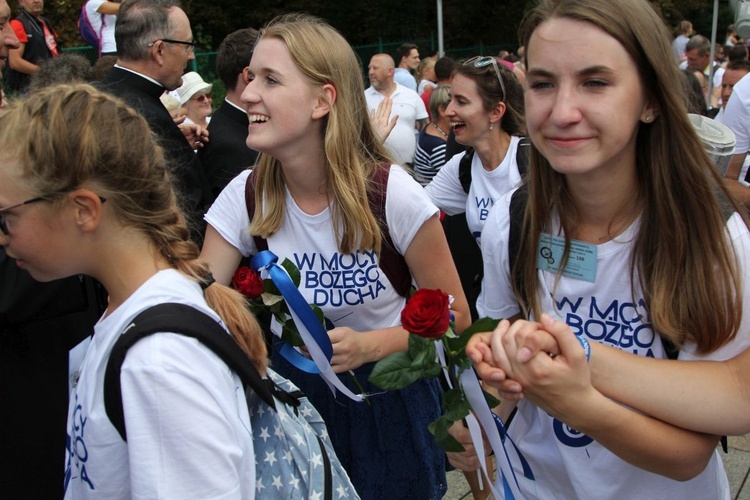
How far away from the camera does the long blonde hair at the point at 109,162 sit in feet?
4.97

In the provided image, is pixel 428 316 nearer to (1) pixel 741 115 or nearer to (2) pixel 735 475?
(2) pixel 735 475

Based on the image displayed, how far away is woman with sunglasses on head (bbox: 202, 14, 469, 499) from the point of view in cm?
244

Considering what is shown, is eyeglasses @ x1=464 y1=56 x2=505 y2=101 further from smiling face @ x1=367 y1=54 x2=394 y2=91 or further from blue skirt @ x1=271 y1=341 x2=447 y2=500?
smiling face @ x1=367 y1=54 x2=394 y2=91

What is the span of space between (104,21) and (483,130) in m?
5.42

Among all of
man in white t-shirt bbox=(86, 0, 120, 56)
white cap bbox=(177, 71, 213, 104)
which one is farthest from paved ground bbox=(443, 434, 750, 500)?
man in white t-shirt bbox=(86, 0, 120, 56)

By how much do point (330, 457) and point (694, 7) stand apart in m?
32.1

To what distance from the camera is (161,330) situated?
1383mm

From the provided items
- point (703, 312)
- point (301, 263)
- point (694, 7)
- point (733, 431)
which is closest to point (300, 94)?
point (301, 263)

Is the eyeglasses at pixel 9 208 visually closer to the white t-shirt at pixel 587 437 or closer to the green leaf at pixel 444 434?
the green leaf at pixel 444 434

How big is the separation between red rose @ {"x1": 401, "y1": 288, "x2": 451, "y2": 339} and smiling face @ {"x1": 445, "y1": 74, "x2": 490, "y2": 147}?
276cm

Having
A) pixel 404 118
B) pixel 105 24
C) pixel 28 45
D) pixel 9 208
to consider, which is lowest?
pixel 404 118

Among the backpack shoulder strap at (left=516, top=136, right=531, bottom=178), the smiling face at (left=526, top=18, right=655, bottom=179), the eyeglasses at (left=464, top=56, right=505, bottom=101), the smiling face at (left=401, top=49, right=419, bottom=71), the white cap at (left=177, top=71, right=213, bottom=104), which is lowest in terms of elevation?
the smiling face at (left=401, top=49, right=419, bottom=71)

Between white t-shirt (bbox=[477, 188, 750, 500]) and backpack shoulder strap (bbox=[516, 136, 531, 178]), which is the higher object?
white t-shirt (bbox=[477, 188, 750, 500])

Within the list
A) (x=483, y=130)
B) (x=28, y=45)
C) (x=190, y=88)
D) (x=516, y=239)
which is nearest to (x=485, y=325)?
(x=516, y=239)
